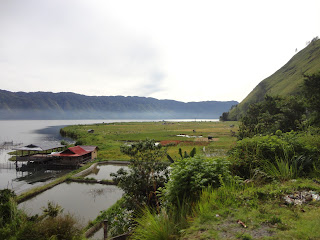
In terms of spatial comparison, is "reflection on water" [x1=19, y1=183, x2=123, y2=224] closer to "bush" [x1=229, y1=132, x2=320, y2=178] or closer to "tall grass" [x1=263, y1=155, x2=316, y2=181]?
"bush" [x1=229, y1=132, x2=320, y2=178]

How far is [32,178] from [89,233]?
1945cm

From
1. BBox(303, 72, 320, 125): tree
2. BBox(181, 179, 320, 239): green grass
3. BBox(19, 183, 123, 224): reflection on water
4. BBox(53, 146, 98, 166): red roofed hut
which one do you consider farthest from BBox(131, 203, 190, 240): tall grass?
BBox(53, 146, 98, 166): red roofed hut

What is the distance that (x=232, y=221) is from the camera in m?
4.25

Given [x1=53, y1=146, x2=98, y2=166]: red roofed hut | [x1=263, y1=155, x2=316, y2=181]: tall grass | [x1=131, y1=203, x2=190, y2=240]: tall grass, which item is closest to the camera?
[x1=131, y1=203, x2=190, y2=240]: tall grass

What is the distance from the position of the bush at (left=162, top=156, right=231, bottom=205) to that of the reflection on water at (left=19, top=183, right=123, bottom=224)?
10782 mm

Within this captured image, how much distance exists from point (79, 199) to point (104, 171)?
34.9 ft

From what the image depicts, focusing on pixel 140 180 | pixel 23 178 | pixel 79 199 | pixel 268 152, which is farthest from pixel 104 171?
pixel 268 152

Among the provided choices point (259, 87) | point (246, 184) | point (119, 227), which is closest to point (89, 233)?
point (119, 227)

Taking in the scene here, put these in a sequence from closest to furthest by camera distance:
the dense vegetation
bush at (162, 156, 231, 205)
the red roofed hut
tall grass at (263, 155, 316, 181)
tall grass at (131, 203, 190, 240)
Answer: the dense vegetation < tall grass at (131, 203, 190, 240) < bush at (162, 156, 231, 205) < tall grass at (263, 155, 316, 181) < the red roofed hut

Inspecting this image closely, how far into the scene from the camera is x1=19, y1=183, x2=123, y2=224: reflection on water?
15320 mm

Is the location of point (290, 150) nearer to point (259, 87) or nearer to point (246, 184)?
point (246, 184)

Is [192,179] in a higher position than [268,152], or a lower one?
lower

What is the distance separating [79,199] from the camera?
698 inches

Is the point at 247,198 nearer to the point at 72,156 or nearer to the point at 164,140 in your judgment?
the point at 72,156
